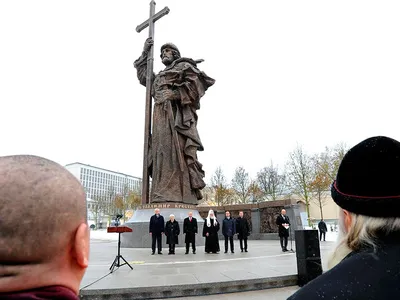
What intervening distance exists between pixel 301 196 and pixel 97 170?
9823 cm

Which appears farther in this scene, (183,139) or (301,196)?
(301,196)

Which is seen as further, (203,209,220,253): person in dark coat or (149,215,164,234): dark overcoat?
(203,209,220,253): person in dark coat

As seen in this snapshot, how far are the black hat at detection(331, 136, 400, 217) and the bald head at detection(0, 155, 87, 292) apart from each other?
1196 millimetres

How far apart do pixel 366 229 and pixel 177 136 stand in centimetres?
1577

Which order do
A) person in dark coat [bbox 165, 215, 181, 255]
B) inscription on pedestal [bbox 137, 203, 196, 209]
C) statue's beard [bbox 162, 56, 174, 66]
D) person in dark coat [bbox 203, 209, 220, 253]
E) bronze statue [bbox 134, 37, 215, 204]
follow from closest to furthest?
person in dark coat [bbox 165, 215, 181, 255] → person in dark coat [bbox 203, 209, 220, 253] → inscription on pedestal [bbox 137, 203, 196, 209] → bronze statue [bbox 134, 37, 215, 204] → statue's beard [bbox 162, 56, 174, 66]

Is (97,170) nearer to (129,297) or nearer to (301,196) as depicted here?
(301,196)

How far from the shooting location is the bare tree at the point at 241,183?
185 ft

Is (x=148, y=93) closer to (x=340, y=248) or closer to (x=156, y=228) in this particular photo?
(x=156, y=228)

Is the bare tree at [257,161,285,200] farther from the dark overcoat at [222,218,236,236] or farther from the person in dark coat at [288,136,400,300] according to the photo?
the person in dark coat at [288,136,400,300]

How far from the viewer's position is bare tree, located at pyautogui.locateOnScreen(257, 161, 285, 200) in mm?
59531

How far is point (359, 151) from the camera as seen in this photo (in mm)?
1467

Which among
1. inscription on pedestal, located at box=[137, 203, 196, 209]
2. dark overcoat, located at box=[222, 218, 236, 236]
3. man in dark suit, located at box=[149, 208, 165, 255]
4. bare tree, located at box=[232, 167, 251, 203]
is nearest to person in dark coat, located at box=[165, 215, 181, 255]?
man in dark suit, located at box=[149, 208, 165, 255]

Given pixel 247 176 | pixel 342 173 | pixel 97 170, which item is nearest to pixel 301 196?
pixel 247 176

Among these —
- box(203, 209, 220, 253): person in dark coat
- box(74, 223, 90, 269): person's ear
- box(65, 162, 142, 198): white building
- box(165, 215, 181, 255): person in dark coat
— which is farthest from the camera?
box(65, 162, 142, 198): white building
